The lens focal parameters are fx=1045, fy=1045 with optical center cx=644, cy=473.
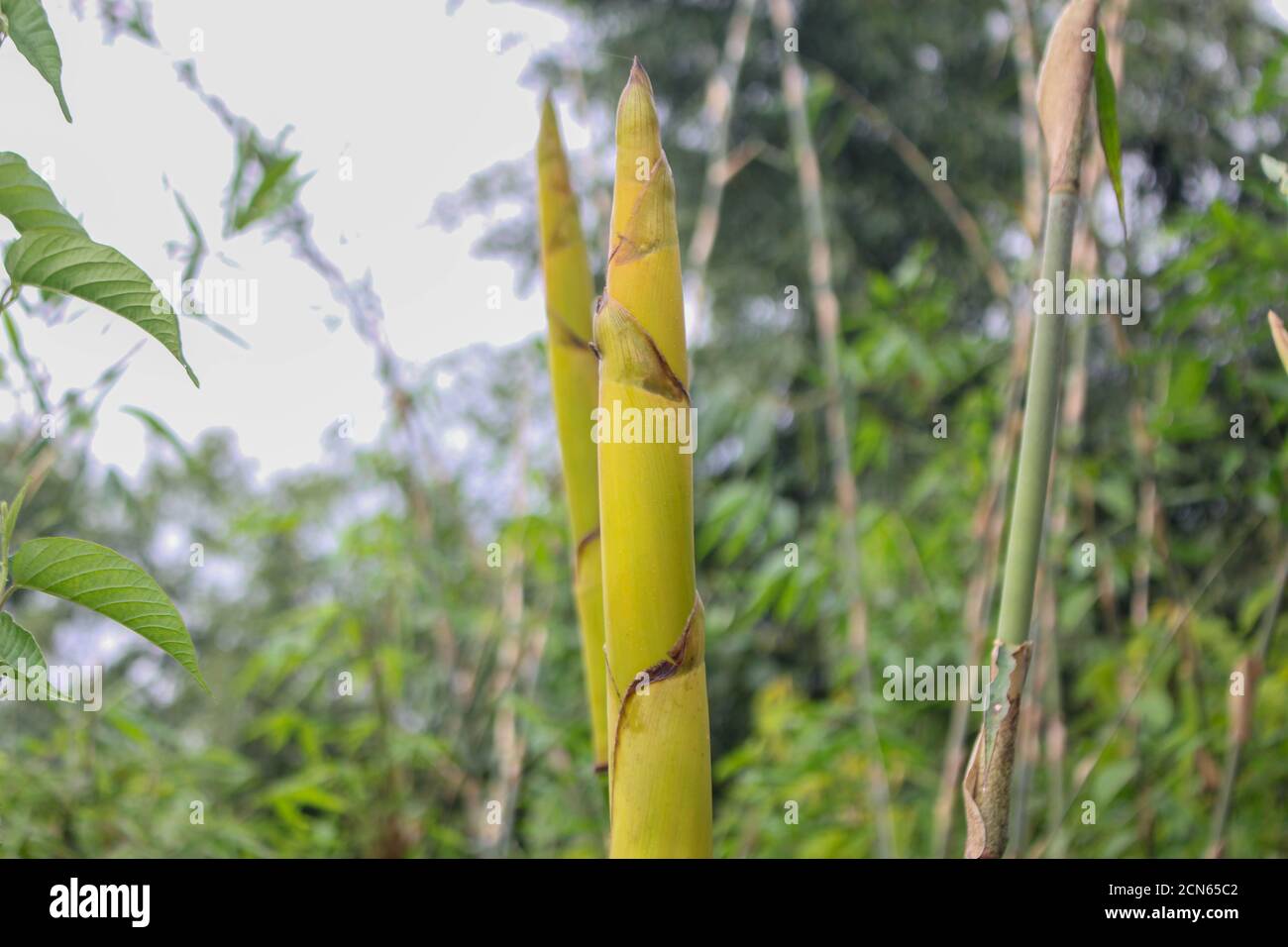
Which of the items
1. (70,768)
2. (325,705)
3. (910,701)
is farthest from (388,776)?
(325,705)

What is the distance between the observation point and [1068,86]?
289 millimetres

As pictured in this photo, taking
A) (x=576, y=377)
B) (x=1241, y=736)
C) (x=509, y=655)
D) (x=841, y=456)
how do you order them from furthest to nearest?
(x=509, y=655) < (x=841, y=456) < (x=1241, y=736) < (x=576, y=377)

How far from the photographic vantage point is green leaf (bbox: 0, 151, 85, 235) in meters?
0.29

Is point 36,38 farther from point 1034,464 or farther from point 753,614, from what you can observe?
point 753,614

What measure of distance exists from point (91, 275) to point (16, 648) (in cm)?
11

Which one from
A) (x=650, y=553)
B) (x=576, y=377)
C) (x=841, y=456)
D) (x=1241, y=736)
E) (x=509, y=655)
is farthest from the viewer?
(x=509, y=655)

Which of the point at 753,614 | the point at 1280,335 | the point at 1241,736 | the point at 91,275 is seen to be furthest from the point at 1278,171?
the point at 753,614

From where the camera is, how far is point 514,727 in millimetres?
1241

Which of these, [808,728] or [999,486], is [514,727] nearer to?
[808,728]

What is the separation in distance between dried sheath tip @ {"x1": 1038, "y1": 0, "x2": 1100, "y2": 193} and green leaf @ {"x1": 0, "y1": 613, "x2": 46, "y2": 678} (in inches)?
12.2

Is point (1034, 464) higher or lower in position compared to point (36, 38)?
lower

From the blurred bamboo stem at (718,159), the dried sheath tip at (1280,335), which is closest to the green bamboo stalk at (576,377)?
the dried sheath tip at (1280,335)

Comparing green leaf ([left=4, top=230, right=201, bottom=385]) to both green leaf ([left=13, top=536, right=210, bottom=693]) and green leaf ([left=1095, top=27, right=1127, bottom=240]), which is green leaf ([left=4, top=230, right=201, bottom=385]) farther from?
green leaf ([left=1095, top=27, right=1127, bottom=240])

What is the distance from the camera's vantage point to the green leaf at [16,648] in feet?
0.90
